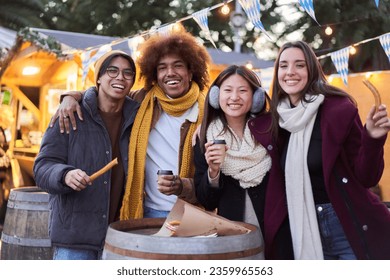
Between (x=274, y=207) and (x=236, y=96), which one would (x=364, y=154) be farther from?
(x=236, y=96)

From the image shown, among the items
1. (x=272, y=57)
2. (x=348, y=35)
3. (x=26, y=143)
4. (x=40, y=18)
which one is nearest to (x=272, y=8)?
(x=272, y=57)

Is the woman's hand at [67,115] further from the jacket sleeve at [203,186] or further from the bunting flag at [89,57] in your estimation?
the bunting flag at [89,57]

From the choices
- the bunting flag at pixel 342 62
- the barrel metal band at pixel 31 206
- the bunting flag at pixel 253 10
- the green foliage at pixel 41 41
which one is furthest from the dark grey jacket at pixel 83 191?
the bunting flag at pixel 342 62

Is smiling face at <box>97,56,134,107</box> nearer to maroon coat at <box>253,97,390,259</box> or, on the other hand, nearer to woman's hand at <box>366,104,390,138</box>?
maroon coat at <box>253,97,390,259</box>

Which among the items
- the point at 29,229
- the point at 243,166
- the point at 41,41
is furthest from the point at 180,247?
the point at 41,41

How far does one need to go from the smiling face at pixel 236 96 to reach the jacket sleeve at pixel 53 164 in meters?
0.76

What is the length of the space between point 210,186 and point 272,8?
11.8m

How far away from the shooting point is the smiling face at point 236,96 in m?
2.22

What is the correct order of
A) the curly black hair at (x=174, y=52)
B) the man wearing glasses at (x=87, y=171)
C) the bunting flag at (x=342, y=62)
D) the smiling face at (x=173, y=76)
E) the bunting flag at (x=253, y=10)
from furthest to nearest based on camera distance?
the bunting flag at (x=342, y=62)
the bunting flag at (x=253, y=10)
the curly black hair at (x=174, y=52)
the smiling face at (x=173, y=76)
the man wearing glasses at (x=87, y=171)

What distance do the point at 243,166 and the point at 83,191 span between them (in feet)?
2.56

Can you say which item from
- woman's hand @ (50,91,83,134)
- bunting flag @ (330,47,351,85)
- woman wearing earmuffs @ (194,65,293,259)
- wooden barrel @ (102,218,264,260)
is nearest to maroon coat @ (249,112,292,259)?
woman wearing earmuffs @ (194,65,293,259)

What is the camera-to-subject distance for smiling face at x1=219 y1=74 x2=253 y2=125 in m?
2.22

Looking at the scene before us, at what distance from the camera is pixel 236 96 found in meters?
2.22

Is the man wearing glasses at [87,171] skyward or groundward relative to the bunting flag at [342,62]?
groundward
